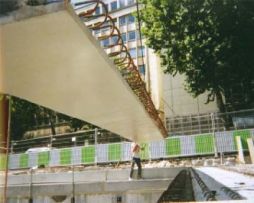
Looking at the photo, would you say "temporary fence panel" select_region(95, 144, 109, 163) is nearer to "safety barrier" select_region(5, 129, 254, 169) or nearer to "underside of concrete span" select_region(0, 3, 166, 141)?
"safety barrier" select_region(5, 129, 254, 169)

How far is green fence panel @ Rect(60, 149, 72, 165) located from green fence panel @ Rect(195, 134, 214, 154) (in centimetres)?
695

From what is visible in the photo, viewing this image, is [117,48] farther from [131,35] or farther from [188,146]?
[131,35]

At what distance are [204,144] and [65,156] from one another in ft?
25.0

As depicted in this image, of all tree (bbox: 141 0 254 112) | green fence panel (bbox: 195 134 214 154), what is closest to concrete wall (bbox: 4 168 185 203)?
green fence panel (bbox: 195 134 214 154)

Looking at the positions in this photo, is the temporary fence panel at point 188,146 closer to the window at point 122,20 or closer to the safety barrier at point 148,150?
the safety barrier at point 148,150

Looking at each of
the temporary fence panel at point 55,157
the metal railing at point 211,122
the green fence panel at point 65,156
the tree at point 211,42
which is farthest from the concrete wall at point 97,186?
the tree at point 211,42

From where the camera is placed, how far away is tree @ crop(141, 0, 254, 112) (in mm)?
23094

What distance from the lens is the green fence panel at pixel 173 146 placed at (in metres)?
19.3

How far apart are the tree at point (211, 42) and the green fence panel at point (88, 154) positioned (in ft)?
25.1

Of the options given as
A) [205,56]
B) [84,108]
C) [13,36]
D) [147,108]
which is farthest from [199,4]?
[13,36]

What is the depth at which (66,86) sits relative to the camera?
16.9 feet

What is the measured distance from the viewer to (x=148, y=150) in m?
19.5

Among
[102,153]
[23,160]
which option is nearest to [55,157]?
[23,160]

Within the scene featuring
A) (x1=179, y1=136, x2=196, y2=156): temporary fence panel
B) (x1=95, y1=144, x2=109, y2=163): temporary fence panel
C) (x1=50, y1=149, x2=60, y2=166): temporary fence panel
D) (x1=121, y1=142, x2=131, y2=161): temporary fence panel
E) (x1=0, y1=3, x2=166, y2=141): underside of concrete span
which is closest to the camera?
(x1=0, y1=3, x2=166, y2=141): underside of concrete span
